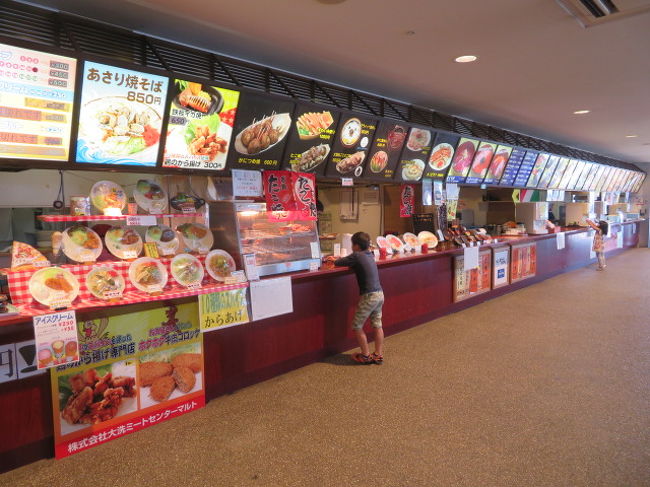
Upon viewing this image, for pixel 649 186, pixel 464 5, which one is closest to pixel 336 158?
pixel 464 5

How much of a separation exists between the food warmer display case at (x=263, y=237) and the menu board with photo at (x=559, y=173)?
8047mm

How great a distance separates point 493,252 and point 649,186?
1319cm

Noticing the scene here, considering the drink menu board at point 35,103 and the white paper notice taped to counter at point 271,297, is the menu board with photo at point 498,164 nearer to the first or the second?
the white paper notice taped to counter at point 271,297

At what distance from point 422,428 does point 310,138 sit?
3.16 meters

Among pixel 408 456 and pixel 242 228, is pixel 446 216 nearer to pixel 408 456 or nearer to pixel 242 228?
pixel 242 228

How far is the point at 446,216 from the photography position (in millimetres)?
7238

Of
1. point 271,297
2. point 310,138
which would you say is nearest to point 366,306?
point 271,297

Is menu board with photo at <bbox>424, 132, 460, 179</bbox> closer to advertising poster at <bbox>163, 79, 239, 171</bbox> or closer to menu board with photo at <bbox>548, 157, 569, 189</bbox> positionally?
advertising poster at <bbox>163, 79, 239, 171</bbox>

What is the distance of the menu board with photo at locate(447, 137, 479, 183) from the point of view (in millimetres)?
6965

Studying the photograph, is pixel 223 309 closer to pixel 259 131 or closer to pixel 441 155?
pixel 259 131

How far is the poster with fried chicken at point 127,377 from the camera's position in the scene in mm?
3078

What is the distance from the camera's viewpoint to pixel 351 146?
5238mm

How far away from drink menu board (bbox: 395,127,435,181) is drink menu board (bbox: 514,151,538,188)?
3575mm

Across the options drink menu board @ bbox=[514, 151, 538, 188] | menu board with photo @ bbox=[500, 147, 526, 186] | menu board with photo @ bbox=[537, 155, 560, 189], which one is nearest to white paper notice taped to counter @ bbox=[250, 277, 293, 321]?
menu board with photo @ bbox=[500, 147, 526, 186]
